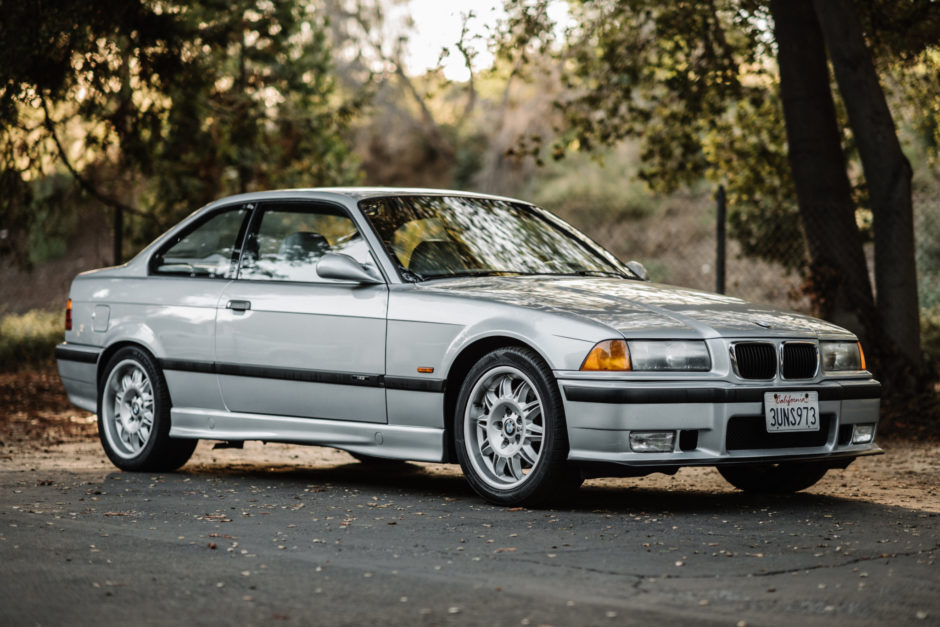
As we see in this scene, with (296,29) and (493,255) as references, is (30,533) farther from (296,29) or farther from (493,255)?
(296,29)

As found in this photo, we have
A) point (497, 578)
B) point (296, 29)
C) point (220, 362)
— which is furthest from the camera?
point (296, 29)

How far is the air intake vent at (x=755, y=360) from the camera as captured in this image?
20.8 ft

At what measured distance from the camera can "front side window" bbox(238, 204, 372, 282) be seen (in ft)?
24.6

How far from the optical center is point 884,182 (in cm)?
1080

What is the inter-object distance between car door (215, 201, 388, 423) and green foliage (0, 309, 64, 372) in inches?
351

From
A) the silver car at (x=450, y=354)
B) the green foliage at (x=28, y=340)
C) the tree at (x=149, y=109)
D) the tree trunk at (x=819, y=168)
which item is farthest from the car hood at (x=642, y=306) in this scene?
the green foliage at (x=28, y=340)

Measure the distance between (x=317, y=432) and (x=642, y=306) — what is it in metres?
1.96

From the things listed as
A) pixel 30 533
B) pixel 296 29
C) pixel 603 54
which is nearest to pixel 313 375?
pixel 30 533

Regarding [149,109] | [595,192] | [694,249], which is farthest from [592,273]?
[595,192]

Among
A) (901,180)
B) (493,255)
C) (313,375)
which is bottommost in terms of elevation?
(313,375)

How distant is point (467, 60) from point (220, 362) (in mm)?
5273

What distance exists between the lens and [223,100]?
1522 centimetres

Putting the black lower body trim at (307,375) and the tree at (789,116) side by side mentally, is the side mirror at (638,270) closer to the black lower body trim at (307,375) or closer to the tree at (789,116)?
the black lower body trim at (307,375)

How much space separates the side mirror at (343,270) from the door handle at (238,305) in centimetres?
73
